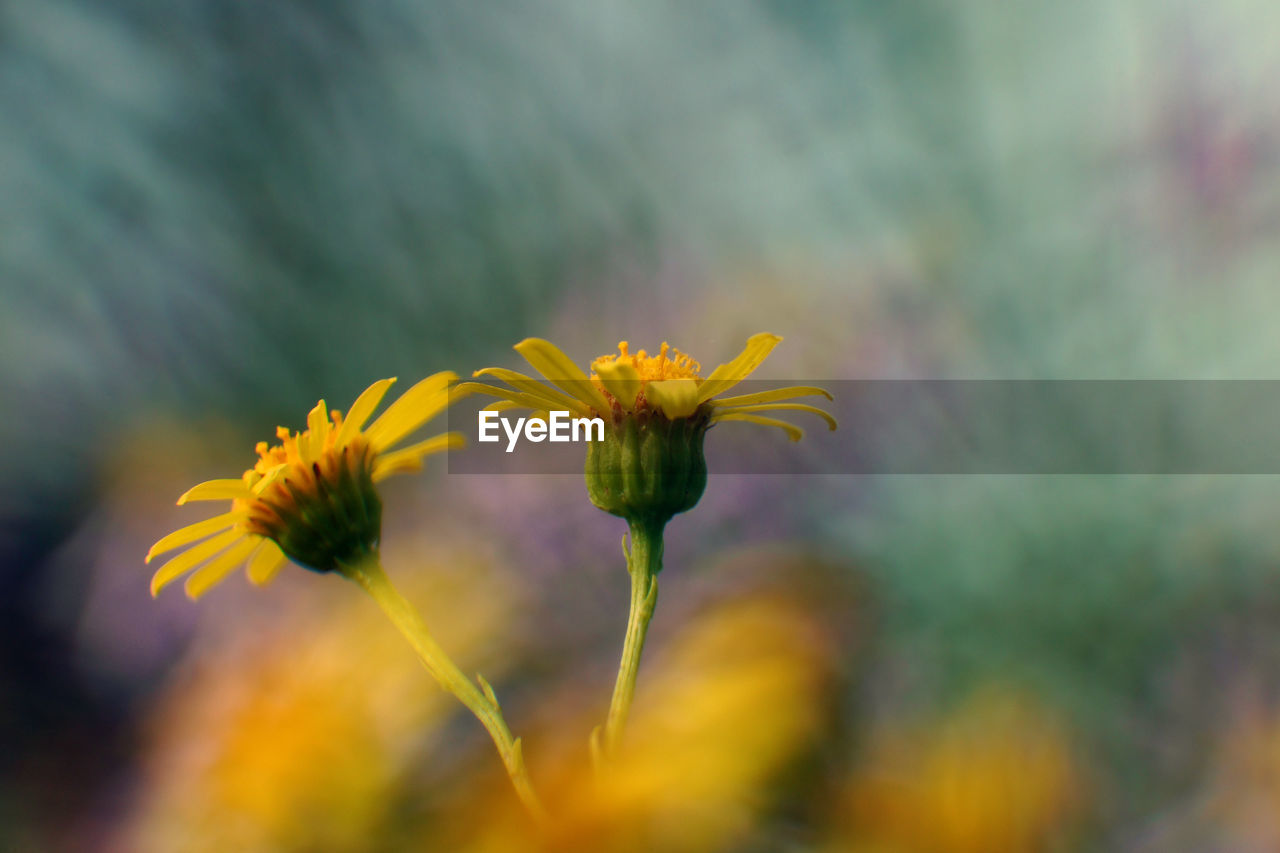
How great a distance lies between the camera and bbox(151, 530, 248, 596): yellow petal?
31 centimetres

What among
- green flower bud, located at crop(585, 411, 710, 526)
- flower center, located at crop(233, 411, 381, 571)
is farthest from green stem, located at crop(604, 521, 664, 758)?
flower center, located at crop(233, 411, 381, 571)

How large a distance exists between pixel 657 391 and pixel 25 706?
944mm

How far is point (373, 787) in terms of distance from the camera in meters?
0.38

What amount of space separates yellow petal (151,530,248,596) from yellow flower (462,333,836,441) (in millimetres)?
127

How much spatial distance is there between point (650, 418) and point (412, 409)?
0.09 metres

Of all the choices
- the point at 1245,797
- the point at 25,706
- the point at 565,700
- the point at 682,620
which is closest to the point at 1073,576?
the point at 1245,797

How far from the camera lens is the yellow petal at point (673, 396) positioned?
29 cm

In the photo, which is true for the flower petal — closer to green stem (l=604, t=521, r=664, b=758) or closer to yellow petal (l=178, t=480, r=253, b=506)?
yellow petal (l=178, t=480, r=253, b=506)

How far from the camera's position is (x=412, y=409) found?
12.2 inches

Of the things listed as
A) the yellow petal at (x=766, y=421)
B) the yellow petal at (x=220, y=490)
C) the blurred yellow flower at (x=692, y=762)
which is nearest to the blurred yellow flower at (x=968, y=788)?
the blurred yellow flower at (x=692, y=762)

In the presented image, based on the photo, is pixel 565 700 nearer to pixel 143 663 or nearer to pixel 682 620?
pixel 682 620

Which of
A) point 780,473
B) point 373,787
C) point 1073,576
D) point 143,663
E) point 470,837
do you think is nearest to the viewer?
point 470,837

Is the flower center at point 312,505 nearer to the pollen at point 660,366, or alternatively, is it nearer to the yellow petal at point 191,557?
the yellow petal at point 191,557

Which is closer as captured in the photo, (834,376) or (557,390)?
(557,390)
